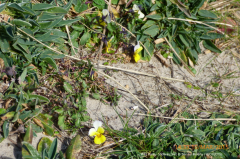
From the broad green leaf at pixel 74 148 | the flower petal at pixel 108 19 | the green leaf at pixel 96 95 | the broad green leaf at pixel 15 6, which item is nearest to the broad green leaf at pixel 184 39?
the flower petal at pixel 108 19

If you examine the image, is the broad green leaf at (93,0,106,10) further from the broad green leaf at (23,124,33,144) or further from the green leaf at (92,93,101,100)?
the broad green leaf at (23,124,33,144)

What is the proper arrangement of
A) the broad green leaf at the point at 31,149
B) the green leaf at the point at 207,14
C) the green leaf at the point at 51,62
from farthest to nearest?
1. the green leaf at the point at 207,14
2. the green leaf at the point at 51,62
3. the broad green leaf at the point at 31,149

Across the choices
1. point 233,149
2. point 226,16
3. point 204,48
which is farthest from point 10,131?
point 226,16

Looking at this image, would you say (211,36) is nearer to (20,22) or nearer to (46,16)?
(46,16)

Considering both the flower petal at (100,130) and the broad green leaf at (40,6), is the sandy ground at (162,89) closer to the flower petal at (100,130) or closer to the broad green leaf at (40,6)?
the flower petal at (100,130)

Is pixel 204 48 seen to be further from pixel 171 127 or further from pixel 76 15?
pixel 76 15

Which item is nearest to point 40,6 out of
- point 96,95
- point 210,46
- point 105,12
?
point 105,12

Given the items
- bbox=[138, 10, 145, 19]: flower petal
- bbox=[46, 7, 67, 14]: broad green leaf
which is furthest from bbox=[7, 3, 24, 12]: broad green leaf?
bbox=[138, 10, 145, 19]: flower petal
